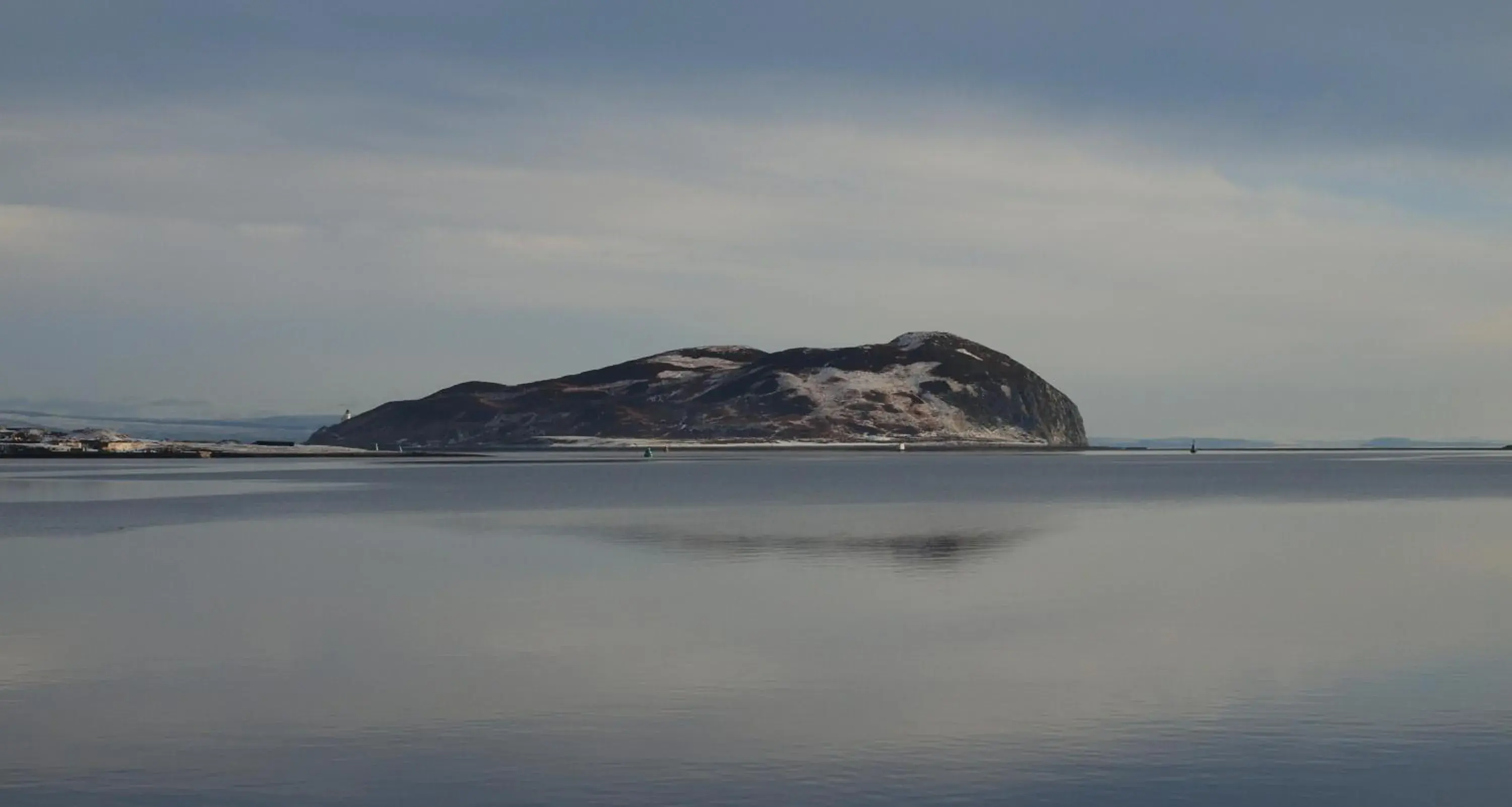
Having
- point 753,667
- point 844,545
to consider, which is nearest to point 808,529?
point 844,545

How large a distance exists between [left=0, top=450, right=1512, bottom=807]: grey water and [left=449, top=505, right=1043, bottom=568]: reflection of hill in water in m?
0.56

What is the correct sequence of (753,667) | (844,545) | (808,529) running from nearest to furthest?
(753,667) < (844,545) < (808,529)

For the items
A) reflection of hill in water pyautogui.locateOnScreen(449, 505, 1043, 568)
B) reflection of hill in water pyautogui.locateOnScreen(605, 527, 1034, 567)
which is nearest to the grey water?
reflection of hill in water pyautogui.locateOnScreen(605, 527, 1034, 567)

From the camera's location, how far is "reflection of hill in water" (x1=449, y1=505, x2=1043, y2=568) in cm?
5231

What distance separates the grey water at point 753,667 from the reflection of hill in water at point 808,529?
1.83 feet

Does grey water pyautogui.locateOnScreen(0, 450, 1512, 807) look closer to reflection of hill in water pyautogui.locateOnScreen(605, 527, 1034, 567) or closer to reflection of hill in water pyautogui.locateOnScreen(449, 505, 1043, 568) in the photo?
reflection of hill in water pyautogui.locateOnScreen(605, 527, 1034, 567)

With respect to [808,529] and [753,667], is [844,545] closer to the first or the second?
[808,529]

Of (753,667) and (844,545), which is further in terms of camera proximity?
(844,545)

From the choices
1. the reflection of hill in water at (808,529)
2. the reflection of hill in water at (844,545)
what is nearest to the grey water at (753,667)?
the reflection of hill in water at (844,545)

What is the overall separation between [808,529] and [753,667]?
38.8m

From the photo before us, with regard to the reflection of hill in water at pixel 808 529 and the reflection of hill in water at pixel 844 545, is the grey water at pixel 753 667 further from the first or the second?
the reflection of hill in water at pixel 808 529

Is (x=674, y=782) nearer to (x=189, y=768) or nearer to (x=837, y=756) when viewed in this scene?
(x=837, y=756)

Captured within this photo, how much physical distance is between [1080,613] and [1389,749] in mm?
14888

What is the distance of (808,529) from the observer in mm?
65812
